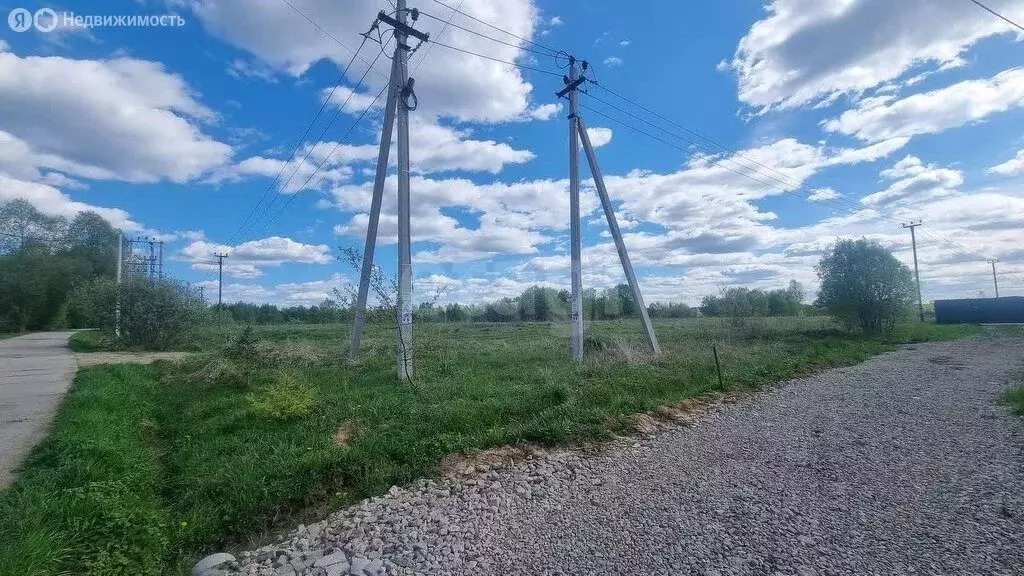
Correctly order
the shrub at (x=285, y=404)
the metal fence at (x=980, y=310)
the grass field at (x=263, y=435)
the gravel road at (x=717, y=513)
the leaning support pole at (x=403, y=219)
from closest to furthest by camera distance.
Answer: the gravel road at (x=717, y=513)
the grass field at (x=263, y=435)
the shrub at (x=285, y=404)
the leaning support pole at (x=403, y=219)
the metal fence at (x=980, y=310)

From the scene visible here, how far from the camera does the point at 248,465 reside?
4.82m

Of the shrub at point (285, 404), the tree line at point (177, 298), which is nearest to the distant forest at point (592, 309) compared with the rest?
the tree line at point (177, 298)

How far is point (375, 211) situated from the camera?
36.1 feet

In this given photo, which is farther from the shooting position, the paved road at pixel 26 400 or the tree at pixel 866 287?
the tree at pixel 866 287

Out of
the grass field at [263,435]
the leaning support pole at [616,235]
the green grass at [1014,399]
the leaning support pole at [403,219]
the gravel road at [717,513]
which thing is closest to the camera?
the gravel road at [717,513]

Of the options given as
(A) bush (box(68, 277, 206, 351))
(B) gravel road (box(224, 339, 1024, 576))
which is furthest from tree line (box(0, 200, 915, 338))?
(B) gravel road (box(224, 339, 1024, 576))

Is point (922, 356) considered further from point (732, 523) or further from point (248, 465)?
point (248, 465)

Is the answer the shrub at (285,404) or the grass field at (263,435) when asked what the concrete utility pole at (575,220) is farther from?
the shrub at (285,404)

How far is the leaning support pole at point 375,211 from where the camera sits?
10.3m

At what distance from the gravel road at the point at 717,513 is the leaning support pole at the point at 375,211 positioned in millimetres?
6869

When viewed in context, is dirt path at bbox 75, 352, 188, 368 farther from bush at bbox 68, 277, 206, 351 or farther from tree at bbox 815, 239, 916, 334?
tree at bbox 815, 239, 916, 334

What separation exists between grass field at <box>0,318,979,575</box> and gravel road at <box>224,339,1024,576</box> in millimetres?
638

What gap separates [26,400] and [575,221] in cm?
1217

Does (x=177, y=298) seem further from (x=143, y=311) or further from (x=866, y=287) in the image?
(x=866, y=287)
